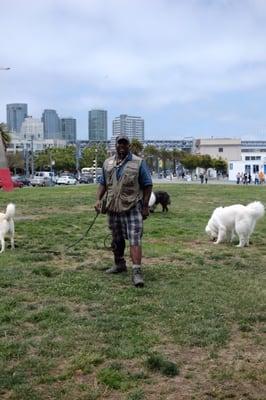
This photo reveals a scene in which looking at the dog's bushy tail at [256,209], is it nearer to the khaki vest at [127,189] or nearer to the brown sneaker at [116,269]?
the brown sneaker at [116,269]

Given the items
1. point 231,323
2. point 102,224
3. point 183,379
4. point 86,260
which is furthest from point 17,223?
point 183,379

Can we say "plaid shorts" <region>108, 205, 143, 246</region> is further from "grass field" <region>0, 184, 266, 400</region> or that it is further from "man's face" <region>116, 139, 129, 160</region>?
"man's face" <region>116, 139, 129, 160</region>

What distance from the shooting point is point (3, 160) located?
18.6ft

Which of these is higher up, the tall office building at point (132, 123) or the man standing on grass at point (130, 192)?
the tall office building at point (132, 123)

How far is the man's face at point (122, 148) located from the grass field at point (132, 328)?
1640 millimetres

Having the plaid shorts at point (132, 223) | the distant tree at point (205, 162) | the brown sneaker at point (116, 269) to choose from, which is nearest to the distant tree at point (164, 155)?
the distant tree at point (205, 162)

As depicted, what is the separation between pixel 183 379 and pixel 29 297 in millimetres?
2771

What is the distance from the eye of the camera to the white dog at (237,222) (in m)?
10.4

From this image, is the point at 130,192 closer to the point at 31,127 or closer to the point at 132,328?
the point at 132,328

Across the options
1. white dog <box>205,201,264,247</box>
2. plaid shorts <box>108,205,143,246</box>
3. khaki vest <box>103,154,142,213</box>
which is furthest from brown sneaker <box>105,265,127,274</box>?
white dog <box>205,201,264,247</box>

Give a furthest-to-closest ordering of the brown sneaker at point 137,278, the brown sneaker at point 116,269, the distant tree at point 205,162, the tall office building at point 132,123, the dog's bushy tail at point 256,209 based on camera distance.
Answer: the tall office building at point 132,123 < the distant tree at point 205,162 < the dog's bushy tail at point 256,209 < the brown sneaker at point 116,269 < the brown sneaker at point 137,278

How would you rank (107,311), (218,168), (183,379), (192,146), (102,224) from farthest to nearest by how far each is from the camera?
(192,146) → (218,168) → (102,224) → (107,311) → (183,379)

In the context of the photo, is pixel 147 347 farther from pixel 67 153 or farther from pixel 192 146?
pixel 192 146

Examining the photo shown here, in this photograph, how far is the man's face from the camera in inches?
282
